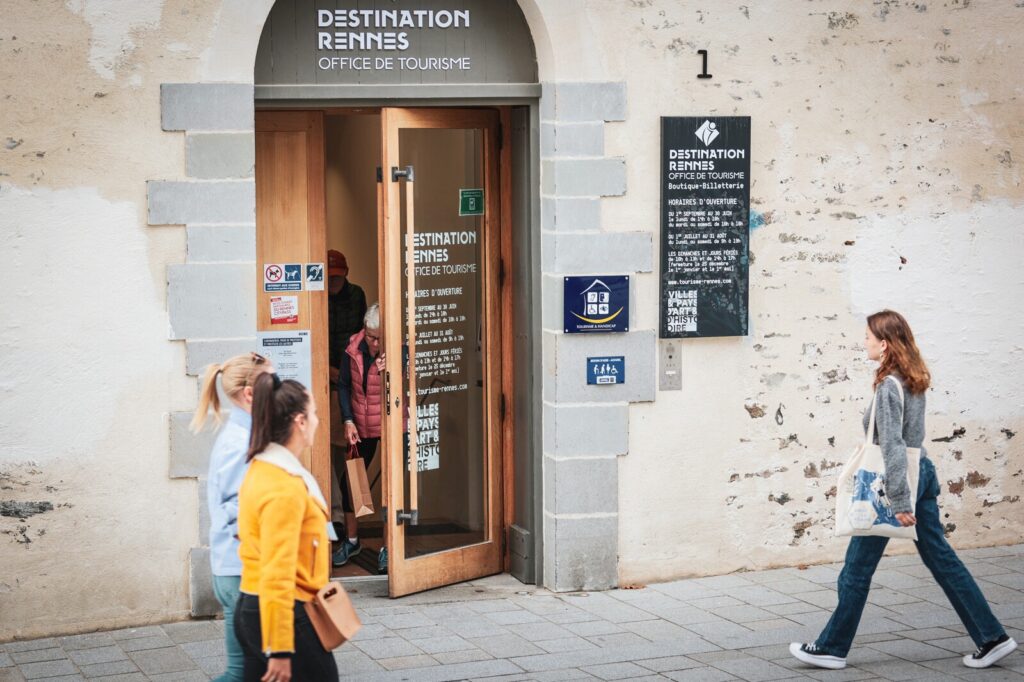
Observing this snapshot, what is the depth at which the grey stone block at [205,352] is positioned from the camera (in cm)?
760

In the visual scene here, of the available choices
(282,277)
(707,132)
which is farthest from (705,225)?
(282,277)

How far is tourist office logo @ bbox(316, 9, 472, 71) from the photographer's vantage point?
25.9 ft

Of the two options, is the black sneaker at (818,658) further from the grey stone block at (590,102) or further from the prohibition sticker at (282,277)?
the prohibition sticker at (282,277)

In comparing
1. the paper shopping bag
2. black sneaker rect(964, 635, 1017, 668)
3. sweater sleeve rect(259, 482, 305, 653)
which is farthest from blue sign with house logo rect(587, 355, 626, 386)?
sweater sleeve rect(259, 482, 305, 653)

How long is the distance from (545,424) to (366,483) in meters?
1.31

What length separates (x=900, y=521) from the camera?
21.4 ft

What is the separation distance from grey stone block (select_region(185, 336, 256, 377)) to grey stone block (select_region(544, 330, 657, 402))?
1796 millimetres

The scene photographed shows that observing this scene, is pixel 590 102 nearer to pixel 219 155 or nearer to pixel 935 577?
pixel 219 155

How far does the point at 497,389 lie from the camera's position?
869cm

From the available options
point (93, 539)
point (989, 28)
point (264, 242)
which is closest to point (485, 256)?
point (264, 242)

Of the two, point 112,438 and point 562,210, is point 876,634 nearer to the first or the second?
point 562,210

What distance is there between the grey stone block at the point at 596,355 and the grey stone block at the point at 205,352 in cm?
180

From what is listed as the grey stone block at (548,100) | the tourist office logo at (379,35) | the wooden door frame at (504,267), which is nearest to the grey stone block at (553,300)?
the wooden door frame at (504,267)

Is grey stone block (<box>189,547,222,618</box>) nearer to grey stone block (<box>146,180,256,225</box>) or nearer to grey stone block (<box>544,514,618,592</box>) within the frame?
grey stone block (<box>146,180,256,225</box>)
